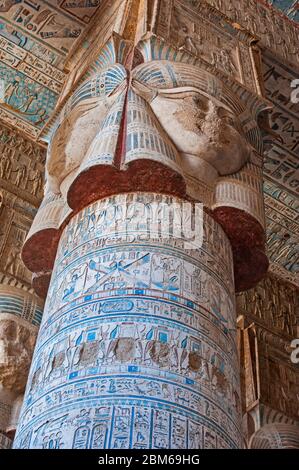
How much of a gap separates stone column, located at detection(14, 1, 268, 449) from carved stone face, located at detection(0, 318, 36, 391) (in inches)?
18.5

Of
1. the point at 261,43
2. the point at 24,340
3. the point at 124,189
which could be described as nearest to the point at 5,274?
the point at 24,340

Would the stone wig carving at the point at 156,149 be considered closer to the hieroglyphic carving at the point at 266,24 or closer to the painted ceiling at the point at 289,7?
the hieroglyphic carving at the point at 266,24

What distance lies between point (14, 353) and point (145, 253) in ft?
4.69

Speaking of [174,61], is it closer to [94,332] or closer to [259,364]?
[94,332]

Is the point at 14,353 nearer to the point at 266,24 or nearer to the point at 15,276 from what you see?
the point at 15,276

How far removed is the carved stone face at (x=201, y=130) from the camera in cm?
416

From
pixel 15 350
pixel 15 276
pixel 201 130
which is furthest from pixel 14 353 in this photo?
pixel 201 130

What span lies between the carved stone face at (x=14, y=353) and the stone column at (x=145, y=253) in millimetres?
470

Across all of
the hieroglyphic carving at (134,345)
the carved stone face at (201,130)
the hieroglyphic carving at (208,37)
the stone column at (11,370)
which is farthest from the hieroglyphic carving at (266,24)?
the stone column at (11,370)

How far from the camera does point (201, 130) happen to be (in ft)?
13.8

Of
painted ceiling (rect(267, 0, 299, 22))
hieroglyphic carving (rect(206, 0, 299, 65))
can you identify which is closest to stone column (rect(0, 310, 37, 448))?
hieroglyphic carving (rect(206, 0, 299, 65))

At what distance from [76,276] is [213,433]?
41.0 inches

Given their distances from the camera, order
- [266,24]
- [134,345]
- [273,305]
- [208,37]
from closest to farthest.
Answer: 1. [134,345]
2. [208,37]
3. [266,24]
4. [273,305]

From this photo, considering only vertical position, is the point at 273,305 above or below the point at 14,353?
above
